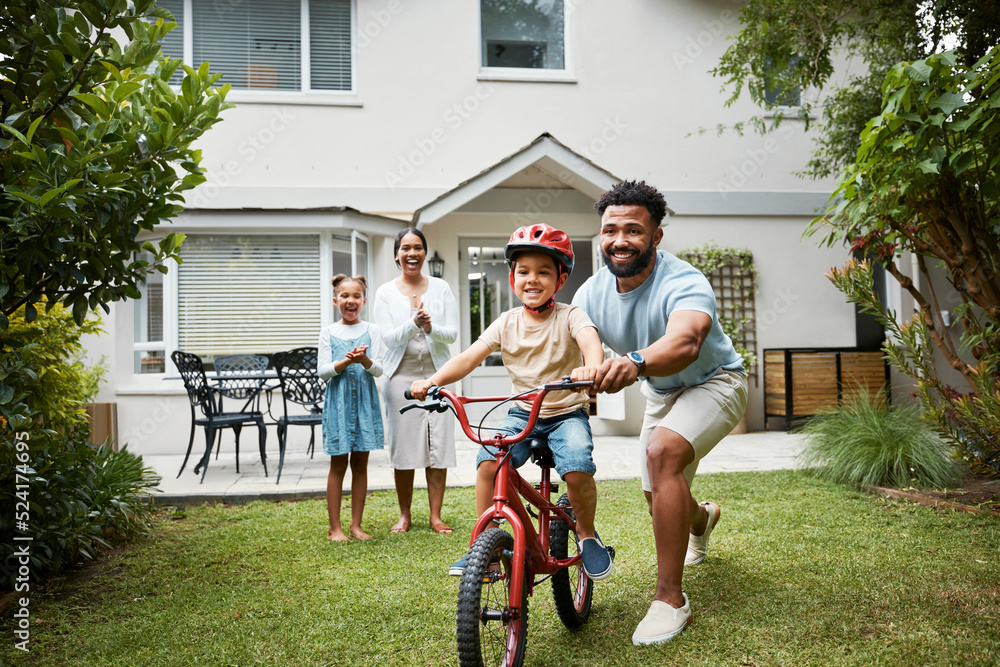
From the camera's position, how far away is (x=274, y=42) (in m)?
9.81

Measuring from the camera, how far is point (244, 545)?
459cm

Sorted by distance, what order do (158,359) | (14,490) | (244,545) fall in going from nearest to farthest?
(14,490) → (244,545) → (158,359)

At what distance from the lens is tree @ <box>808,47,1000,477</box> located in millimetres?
3670

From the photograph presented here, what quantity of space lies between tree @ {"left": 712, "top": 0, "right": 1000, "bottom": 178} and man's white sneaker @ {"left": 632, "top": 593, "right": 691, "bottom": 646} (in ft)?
20.4

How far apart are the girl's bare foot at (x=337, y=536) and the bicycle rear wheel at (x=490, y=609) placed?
7.59ft

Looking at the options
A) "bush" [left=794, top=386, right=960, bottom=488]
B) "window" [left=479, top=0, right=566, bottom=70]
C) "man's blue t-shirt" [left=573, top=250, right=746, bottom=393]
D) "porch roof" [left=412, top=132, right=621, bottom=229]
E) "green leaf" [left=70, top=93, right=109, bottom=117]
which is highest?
"window" [left=479, top=0, right=566, bottom=70]

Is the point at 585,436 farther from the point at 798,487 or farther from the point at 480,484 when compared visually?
the point at 798,487

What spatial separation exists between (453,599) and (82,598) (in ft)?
6.03

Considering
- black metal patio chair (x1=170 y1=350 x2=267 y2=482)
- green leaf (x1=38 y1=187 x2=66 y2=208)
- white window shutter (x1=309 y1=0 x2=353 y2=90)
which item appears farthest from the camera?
white window shutter (x1=309 y1=0 x2=353 y2=90)

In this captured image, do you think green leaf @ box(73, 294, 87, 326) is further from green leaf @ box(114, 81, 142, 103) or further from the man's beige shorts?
the man's beige shorts

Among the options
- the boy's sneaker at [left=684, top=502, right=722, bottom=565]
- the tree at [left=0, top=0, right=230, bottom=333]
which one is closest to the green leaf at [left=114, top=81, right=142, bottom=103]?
the tree at [left=0, top=0, right=230, bottom=333]

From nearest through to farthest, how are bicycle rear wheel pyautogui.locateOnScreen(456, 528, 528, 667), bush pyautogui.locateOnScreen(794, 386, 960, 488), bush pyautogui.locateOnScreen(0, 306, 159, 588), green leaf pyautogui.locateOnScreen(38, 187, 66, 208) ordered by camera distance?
bicycle rear wheel pyautogui.locateOnScreen(456, 528, 528, 667)
green leaf pyautogui.locateOnScreen(38, 187, 66, 208)
bush pyautogui.locateOnScreen(0, 306, 159, 588)
bush pyautogui.locateOnScreen(794, 386, 960, 488)

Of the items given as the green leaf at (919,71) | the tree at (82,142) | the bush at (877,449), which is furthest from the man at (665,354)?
the bush at (877,449)

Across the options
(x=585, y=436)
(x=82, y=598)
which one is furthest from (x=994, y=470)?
(x=82, y=598)
